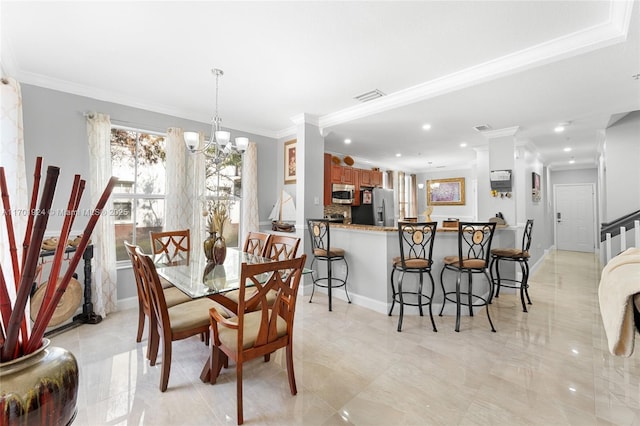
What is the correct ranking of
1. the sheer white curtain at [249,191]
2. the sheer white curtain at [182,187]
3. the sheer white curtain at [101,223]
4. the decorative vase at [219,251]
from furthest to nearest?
the sheer white curtain at [249,191], the sheer white curtain at [182,187], the sheer white curtain at [101,223], the decorative vase at [219,251]

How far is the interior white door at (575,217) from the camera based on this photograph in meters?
7.55

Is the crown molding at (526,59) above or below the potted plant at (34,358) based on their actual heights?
above

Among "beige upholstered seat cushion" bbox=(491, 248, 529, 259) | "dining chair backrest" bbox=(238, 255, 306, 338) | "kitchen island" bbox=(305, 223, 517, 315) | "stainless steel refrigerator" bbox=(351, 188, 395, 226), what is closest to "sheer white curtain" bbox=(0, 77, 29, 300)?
"dining chair backrest" bbox=(238, 255, 306, 338)

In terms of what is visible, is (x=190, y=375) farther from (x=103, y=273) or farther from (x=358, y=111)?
(x=358, y=111)

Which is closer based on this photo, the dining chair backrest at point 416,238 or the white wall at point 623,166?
the dining chair backrest at point 416,238

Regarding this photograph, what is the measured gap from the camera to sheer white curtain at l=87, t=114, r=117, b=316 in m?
3.20

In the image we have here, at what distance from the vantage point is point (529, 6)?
1.91m

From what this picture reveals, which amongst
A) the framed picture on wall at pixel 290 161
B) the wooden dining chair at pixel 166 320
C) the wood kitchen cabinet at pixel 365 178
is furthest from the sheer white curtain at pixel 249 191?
the wood kitchen cabinet at pixel 365 178

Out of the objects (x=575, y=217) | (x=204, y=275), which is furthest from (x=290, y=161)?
Answer: (x=575, y=217)

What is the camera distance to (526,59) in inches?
96.5

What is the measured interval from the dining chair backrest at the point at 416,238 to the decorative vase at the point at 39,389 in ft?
8.64

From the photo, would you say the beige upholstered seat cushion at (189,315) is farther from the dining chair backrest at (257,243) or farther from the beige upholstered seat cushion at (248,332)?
the dining chair backrest at (257,243)

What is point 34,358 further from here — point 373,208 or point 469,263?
point 373,208

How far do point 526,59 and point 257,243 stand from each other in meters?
3.14
